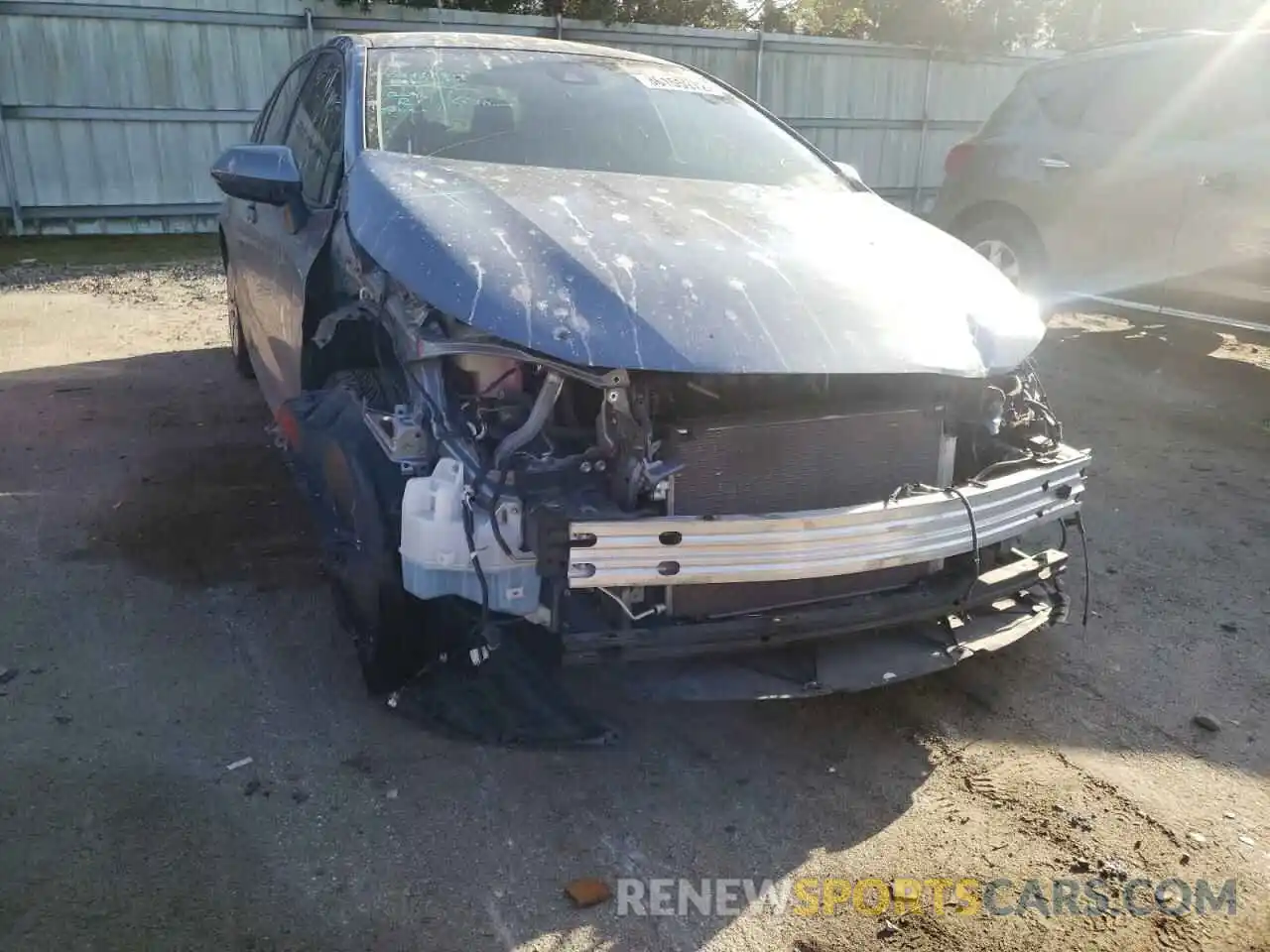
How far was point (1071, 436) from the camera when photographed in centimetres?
568

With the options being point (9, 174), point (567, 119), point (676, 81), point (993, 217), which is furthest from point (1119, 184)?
point (9, 174)

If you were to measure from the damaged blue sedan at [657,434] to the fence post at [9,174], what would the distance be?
30.0ft

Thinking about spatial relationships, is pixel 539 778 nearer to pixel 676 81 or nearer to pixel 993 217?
pixel 676 81

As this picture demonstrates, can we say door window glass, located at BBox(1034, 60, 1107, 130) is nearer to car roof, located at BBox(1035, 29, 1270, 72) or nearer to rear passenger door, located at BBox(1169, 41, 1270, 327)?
car roof, located at BBox(1035, 29, 1270, 72)

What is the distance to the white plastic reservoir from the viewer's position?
2561 mm

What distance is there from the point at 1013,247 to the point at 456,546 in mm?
6137

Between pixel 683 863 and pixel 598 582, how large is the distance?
2.26ft

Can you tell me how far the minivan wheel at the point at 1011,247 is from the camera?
24.2 ft

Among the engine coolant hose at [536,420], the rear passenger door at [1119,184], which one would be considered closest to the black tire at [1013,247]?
the rear passenger door at [1119,184]

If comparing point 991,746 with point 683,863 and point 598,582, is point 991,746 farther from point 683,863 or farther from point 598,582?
point 598,582

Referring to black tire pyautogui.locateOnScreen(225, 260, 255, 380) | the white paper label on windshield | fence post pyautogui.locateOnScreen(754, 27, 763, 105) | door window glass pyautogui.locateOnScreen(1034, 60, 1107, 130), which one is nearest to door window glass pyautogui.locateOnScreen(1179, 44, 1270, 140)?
door window glass pyautogui.locateOnScreen(1034, 60, 1107, 130)

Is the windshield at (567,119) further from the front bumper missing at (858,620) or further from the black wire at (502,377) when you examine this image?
the front bumper missing at (858,620)

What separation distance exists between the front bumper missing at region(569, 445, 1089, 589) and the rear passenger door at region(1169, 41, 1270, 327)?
4301mm

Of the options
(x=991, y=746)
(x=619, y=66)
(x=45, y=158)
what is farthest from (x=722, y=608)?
(x=45, y=158)
